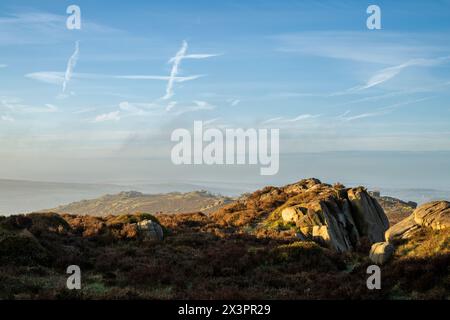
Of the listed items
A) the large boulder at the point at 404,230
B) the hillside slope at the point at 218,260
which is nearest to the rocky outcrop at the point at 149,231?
the hillside slope at the point at 218,260

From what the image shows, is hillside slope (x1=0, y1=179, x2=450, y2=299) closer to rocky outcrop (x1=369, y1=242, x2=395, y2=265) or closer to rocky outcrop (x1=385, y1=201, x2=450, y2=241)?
rocky outcrop (x1=385, y1=201, x2=450, y2=241)

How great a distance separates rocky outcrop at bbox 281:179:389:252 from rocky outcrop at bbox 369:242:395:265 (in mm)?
7346

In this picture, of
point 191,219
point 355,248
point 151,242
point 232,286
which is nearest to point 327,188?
point 355,248

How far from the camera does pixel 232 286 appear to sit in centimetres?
1886

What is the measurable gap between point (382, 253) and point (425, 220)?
5.03 meters

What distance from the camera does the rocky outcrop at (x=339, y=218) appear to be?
3288 centimetres

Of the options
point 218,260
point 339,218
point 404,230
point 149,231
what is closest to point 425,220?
point 404,230

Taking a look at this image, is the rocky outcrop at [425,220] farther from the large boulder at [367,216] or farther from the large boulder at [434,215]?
the large boulder at [367,216]

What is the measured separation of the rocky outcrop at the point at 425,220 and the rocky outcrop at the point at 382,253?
228cm

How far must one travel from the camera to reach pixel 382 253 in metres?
22.7

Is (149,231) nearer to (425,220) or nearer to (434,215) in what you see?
(425,220)

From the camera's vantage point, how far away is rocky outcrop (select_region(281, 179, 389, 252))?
32.9m
